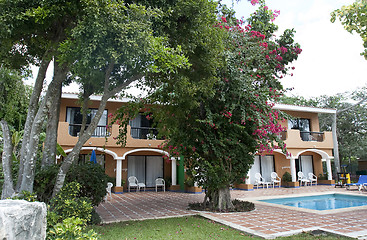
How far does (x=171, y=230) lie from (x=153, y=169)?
11.3 metres

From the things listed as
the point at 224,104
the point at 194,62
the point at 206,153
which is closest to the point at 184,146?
the point at 206,153

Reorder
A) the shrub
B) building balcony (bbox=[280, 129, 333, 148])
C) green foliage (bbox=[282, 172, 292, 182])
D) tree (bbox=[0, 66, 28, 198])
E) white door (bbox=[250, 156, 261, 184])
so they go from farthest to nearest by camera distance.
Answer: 1. white door (bbox=[250, 156, 261, 184])
2. building balcony (bbox=[280, 129, 333, 148])
3. green foliage (bbox=[282, 172, 292, 182])
4. the shrub
5. tree (bbox=[0, 66, 28, 198])

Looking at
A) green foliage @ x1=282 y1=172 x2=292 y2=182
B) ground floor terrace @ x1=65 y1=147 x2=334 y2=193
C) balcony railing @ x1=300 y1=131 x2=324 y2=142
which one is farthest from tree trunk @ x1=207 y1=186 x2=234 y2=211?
balcony railing @ x1=300 y1=131 x2=324 y2=142

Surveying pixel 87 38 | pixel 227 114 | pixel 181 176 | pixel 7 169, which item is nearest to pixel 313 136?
pixel 181 176

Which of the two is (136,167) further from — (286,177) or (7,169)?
(7,169)

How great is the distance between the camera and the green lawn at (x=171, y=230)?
18.9ft

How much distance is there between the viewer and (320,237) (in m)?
5.54

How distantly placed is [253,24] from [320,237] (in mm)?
7566

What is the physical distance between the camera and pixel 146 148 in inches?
623

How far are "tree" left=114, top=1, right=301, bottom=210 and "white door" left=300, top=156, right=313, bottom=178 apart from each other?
1352 centimetres

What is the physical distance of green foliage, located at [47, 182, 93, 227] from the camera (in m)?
5.94

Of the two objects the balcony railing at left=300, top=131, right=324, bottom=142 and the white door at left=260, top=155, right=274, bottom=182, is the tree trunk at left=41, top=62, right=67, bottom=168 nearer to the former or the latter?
the white door at left=260, top=155, right=274, bottom=182

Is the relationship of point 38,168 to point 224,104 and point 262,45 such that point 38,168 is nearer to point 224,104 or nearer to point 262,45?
point 224,104

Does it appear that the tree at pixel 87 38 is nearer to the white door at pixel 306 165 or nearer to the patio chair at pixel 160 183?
the patio chair at pixel 160 183
